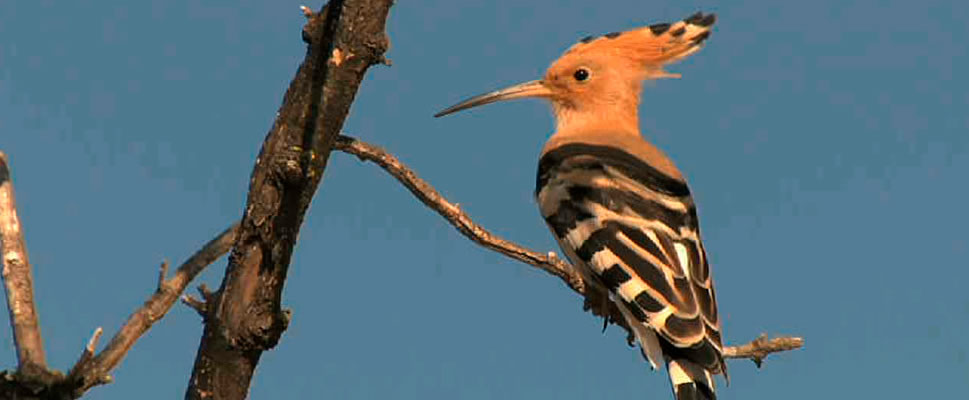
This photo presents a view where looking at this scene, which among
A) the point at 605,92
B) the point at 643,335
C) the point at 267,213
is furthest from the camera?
the point at 605,92

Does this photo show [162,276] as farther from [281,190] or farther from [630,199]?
[630,199]

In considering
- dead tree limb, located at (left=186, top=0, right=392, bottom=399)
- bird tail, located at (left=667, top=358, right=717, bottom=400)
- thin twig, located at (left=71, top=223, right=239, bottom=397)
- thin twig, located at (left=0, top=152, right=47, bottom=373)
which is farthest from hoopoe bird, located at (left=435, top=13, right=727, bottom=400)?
thin twig, located at (left=0, top=152, right=47, bottom=373)

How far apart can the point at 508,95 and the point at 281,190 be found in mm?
2466

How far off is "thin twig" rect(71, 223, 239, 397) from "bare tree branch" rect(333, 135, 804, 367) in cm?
35

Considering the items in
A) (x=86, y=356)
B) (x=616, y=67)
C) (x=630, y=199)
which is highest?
(x=616, y=67)

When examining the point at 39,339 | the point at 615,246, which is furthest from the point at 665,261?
the point at 39,339

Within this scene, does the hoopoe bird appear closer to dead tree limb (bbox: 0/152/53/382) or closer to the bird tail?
the bird tail

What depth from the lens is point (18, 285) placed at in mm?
Result: 2389

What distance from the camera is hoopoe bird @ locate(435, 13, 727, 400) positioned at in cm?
312

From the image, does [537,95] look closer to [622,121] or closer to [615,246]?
[622,121]

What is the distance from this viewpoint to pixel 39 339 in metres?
2.33

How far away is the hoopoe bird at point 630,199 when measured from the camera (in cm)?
312

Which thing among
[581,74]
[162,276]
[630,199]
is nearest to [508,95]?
[581,74]

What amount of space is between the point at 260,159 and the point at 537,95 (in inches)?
90.5
